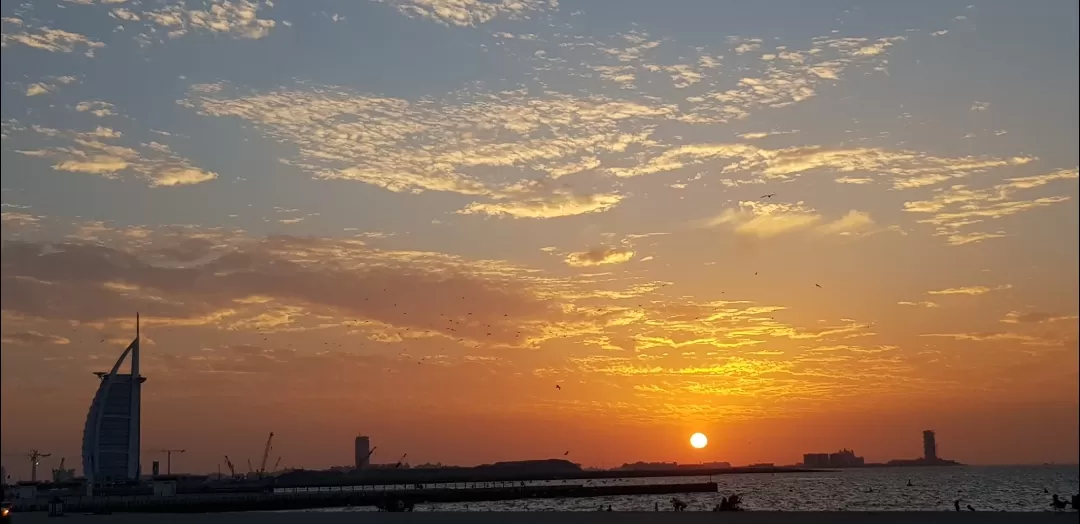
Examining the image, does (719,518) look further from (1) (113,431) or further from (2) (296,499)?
(1) (113,431)

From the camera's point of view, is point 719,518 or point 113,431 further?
point 113,431

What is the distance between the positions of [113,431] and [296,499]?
34780 mm

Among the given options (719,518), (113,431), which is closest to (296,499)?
(113,431)

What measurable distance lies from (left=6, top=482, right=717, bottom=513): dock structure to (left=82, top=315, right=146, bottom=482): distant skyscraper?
66.6ft

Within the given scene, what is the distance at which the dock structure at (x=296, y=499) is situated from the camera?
317ft

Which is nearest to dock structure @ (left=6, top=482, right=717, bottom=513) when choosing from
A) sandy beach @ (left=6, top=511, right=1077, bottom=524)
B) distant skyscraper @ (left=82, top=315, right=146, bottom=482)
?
distant skyscraper @ (left=82, top=315, right=146, bottom=482)

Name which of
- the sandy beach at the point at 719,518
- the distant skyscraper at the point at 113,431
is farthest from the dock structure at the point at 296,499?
the sandy beach at the point at 719,518

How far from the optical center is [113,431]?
137 metres

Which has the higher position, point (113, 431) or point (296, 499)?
point (113, 431)

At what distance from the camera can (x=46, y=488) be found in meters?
141

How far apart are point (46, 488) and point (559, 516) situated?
117 meters

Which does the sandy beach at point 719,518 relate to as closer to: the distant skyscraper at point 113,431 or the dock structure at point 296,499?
the dock structure at point 296,499

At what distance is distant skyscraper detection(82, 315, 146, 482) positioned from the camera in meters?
136

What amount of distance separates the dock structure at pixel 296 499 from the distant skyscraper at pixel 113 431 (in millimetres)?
20300
